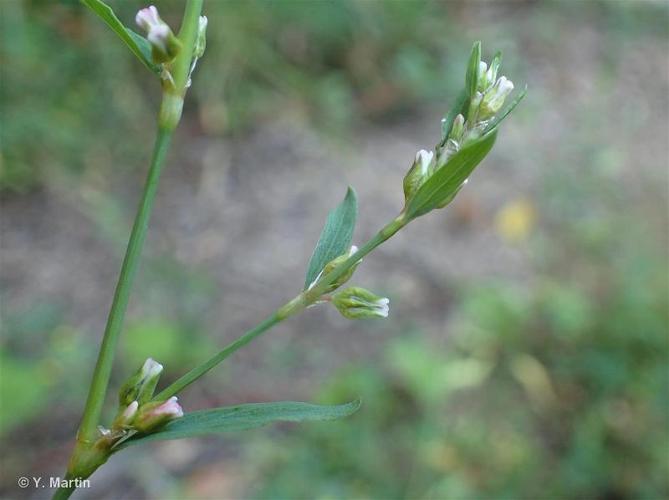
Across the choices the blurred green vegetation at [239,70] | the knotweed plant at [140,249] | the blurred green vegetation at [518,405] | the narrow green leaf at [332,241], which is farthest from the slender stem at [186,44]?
the blurred green vegetation at [239,70]

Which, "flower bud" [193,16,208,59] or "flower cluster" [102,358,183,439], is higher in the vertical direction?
"flower bud" [193,16,208,59]

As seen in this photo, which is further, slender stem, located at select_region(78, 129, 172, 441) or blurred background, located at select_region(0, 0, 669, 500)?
blurred background, located at select_region(0, 0, 669, 500)

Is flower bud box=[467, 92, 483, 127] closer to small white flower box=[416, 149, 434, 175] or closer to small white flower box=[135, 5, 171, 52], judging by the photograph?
small white flower box=[416, 149, 434, 175]

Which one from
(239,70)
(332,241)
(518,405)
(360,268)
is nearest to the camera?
(332,241)

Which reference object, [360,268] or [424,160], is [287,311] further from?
[360,268]

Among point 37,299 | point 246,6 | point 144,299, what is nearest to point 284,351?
point 144,299

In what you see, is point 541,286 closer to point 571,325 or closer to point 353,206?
point 571,325

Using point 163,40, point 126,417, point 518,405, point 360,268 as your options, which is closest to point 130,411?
point 126,417

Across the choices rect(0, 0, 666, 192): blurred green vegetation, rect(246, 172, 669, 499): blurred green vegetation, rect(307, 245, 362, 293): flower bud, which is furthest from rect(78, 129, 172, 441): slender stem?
rect(0, 0, 666, 192): blurred green vegetation
